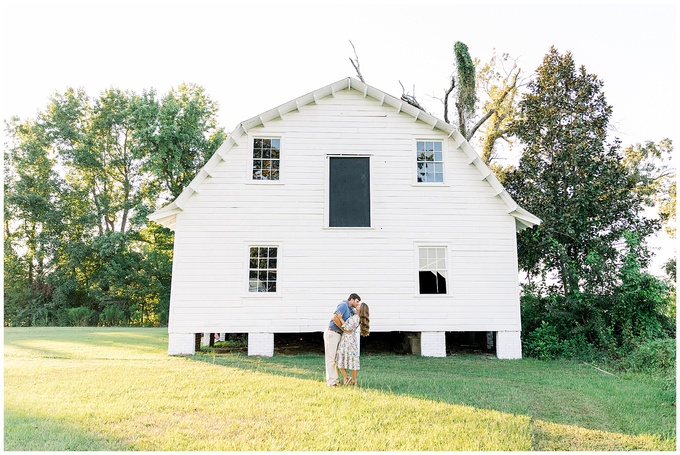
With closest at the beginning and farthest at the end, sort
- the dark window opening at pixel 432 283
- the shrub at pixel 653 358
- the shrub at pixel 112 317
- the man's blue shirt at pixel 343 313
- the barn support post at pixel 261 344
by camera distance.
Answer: the man's blue shirt at pixel 343 313
the shrub at pixel 653 358
the barn support post at pixel 261 344
the dark window opening at pixel 432 283
the shrub at pixel 112 317

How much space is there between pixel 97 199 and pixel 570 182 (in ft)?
87.5

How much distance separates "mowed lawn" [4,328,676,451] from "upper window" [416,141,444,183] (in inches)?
211

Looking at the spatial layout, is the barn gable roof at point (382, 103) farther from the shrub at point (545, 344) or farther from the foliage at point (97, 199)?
the foliage at point (97, 199)

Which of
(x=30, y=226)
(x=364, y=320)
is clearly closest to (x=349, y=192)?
(x=364, y=320)

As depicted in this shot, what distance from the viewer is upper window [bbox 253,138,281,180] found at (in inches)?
566

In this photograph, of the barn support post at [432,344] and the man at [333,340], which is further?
the barn support post at [432,344]

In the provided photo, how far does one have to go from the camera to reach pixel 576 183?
17.4m

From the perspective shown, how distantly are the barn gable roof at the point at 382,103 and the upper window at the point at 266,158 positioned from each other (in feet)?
1.53

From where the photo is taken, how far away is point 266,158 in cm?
1442

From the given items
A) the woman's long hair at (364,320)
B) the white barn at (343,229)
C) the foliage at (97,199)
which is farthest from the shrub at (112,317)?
the woman's long hair at (364,320)

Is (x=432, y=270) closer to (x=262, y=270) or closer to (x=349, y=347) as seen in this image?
(x=262, y=270)

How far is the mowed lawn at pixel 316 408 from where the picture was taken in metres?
6.19

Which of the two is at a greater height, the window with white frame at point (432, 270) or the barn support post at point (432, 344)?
the window with white frame at point (432, 270)

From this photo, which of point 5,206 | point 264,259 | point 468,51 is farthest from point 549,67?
Answer: point 5,206
